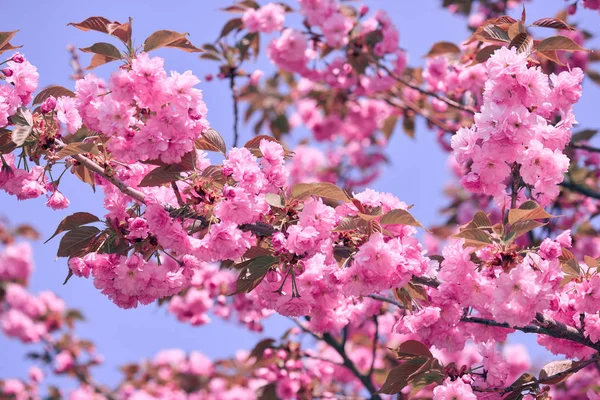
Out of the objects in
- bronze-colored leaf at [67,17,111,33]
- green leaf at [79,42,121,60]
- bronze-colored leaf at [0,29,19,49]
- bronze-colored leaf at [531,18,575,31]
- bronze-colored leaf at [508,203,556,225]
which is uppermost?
bronze-colored leaf at [531,18,575,31]

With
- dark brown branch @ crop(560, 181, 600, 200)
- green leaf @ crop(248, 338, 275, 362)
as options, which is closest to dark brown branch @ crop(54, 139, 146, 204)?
green leaf @ crop(248, 338, 275, 362)

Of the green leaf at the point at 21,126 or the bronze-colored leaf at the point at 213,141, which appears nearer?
the green leaf at the point at 21,126

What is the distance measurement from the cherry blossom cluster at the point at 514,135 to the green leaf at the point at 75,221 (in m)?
1.39

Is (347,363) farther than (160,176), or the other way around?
(347,363)

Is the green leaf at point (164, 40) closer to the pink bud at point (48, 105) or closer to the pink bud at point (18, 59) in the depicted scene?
the pink bud at point (48, 105)

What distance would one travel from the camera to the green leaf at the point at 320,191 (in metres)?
2.10

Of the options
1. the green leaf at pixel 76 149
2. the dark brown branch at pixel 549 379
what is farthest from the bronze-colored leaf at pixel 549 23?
the green leaf at pixel 76 149

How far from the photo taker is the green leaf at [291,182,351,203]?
6.88ft

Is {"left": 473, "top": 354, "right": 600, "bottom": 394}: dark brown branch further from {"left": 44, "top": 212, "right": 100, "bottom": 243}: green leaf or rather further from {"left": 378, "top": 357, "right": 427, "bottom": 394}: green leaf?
{"left": 44, "top": 212, "right": 100, "bottom": 243}: green leaf

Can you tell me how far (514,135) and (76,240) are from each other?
64.6 inches

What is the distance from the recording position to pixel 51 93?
248cm

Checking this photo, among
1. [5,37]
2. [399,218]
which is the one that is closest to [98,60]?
[5,37]

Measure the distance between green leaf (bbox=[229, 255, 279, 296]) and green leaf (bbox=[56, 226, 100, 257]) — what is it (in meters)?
0.59

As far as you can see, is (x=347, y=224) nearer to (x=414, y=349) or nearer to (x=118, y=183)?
(x=414, y=349)
